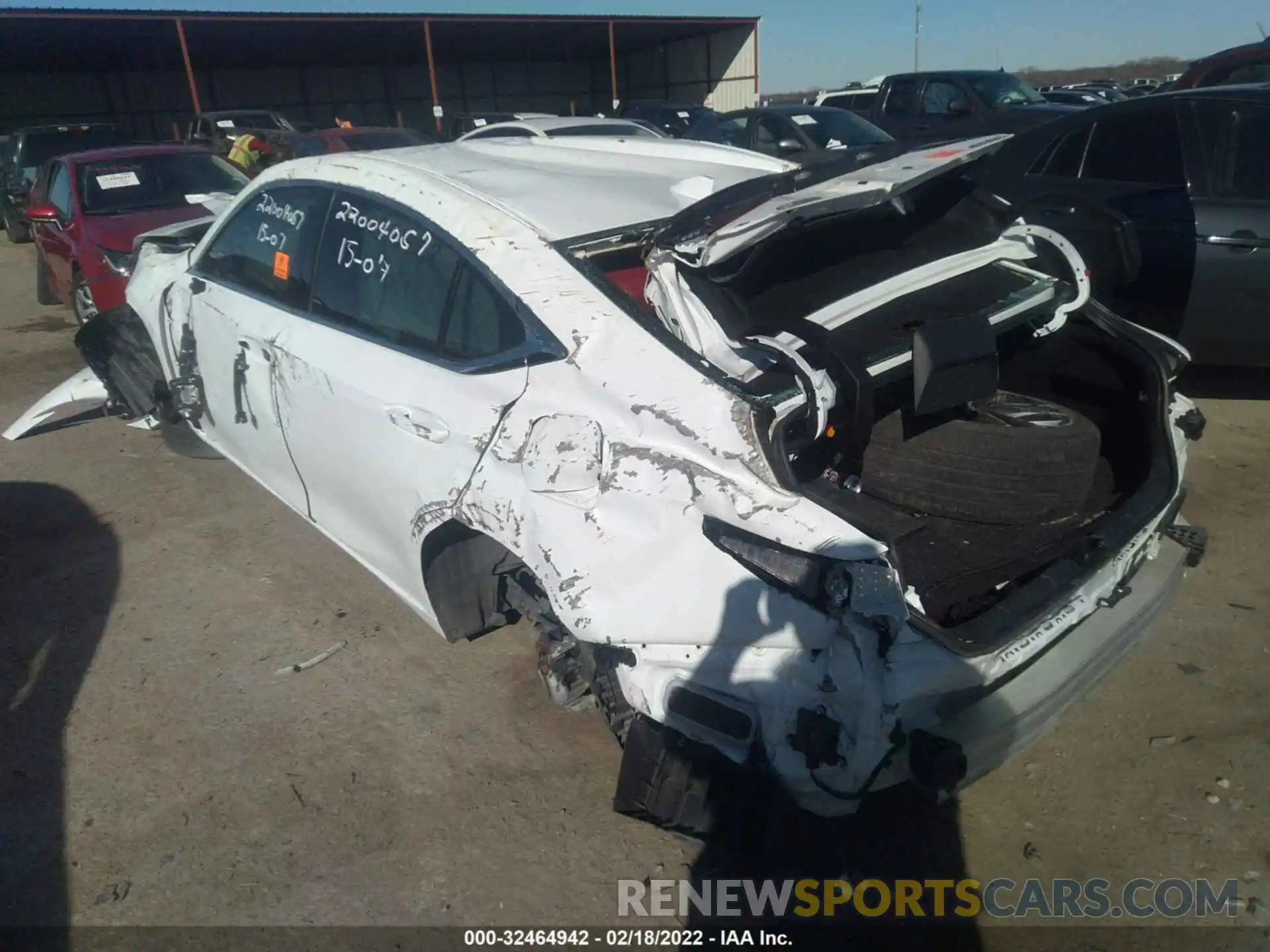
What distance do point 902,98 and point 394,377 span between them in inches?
480

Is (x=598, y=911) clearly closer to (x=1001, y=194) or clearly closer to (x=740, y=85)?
(x=1001, y=194)

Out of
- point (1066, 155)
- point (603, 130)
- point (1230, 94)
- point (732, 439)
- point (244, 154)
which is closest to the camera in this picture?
point (732, 439)

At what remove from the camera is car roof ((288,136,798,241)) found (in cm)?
266

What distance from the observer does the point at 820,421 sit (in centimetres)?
217

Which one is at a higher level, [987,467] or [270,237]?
[270,237]

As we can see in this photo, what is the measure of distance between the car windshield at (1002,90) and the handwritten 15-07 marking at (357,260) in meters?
11.6

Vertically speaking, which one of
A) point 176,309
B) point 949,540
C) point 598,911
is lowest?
point 598,911

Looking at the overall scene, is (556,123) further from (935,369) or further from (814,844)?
(814,844)

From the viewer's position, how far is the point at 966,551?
106 inches

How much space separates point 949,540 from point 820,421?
836 millimetres

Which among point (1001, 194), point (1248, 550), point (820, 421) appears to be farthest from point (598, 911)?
point (1001, 194)

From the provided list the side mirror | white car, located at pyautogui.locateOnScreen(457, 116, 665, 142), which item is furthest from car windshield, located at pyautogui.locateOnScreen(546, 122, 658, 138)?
the side mirror

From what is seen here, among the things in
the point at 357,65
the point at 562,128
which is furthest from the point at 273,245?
the point at 357,65

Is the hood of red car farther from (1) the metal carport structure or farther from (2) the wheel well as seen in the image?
(1) the metal carport structure
